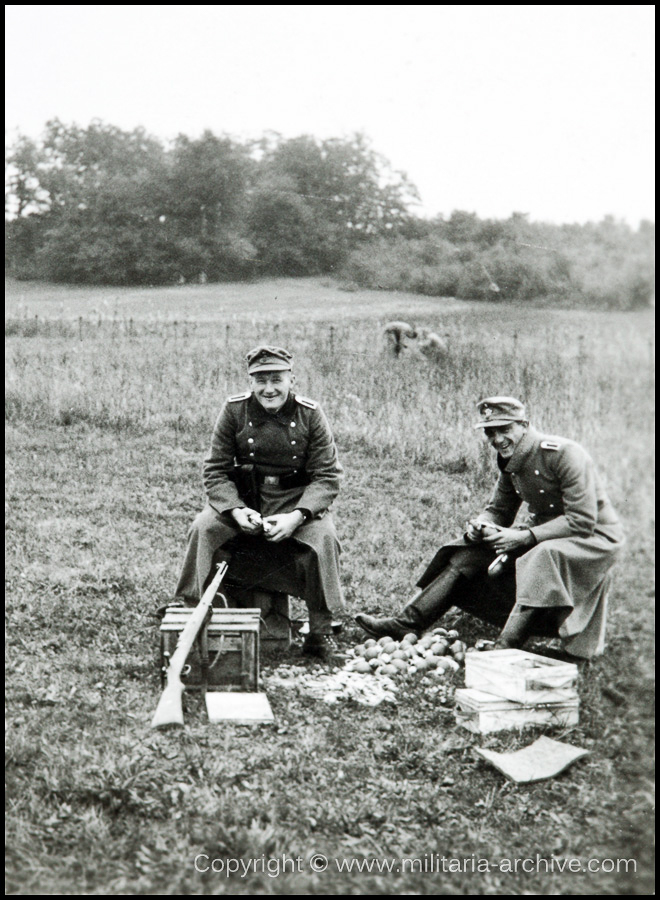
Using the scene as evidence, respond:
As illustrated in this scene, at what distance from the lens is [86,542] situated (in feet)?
23.8

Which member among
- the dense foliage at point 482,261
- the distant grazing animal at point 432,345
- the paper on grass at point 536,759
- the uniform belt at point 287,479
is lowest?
the paper on grass at point 536,759

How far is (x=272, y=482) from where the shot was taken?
5801mm

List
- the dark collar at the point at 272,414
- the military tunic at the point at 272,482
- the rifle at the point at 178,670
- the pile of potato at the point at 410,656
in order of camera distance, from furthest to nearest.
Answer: the dark collar at the point at 272,414 < the military tunic at the point at 272,482 < the pile of potato at the point at 410,656 < the rifle at the point at 178,670

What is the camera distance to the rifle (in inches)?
140

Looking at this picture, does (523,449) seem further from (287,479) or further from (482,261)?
(482,261)

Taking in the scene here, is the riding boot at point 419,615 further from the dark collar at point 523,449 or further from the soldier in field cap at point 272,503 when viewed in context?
the dark collar at point 523,449

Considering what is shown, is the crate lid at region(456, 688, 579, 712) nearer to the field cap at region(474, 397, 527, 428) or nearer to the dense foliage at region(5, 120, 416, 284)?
the field cap at region(474, 397, 527, 428)

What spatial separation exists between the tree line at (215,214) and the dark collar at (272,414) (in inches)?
118

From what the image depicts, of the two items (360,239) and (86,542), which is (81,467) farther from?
(360,239)

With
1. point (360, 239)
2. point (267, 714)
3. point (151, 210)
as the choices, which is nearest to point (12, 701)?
point (267, 714)

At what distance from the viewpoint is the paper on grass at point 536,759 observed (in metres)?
3.86

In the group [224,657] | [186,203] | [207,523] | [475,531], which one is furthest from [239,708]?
[186,203]

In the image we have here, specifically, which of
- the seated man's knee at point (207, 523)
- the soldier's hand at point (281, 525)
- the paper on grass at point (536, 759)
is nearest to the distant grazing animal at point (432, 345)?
the soldier's hand at point (281, 525)

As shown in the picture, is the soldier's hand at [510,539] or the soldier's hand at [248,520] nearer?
the soldier's hand at [510,539]
